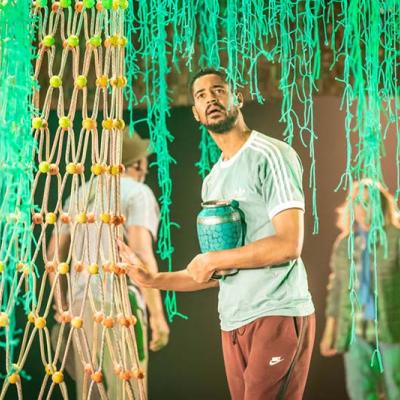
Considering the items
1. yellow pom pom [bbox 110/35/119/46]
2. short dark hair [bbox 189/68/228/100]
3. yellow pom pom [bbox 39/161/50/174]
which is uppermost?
short dark hair [bbox 189/68/228/100]

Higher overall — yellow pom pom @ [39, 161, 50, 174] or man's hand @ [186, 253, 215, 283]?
yellow pom pom @ [39, 161, 50, 174]

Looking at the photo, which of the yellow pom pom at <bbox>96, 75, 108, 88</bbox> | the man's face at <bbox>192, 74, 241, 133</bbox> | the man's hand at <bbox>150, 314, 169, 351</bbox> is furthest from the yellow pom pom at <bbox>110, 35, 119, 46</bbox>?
the man's hand at <bbox>150, 314, 169, 351</bbox>

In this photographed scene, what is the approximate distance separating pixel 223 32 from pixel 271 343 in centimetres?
92

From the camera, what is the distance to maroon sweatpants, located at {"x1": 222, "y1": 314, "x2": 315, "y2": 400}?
1493mm

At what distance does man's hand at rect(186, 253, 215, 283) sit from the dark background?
0.16 m

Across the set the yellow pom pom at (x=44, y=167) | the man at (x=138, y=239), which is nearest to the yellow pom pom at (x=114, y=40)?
the yellow pom pom at (x=44, y=167)

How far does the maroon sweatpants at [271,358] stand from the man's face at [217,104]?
539 millimetres

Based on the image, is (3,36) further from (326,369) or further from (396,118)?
(326,369)

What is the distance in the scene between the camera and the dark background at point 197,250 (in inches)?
70.8

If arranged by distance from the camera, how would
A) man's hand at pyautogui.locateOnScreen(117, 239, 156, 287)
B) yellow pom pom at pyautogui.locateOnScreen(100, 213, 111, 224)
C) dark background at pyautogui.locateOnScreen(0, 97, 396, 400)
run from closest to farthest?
yellow pom pom at pyautogui.locateOnScreen(100, 213, 111, 224) → man's hand at pyautogui.locateOnScreen(117, 239, 156, 287) → dark background at pyautogui.locateOnScreen(0, 97, 396, 400)

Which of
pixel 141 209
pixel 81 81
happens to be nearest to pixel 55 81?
pixel 81 81

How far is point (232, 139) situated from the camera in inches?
64.8

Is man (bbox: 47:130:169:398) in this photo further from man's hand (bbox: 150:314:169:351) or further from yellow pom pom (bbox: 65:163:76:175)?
yellow pom pom (bbox: 65:163:76:175)

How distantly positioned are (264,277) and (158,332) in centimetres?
55
